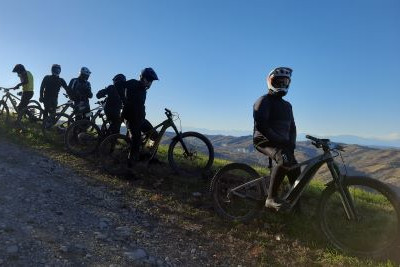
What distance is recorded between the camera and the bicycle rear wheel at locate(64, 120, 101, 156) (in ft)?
51.6

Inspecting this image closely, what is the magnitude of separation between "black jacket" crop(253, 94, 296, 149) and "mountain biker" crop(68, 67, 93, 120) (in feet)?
34.4

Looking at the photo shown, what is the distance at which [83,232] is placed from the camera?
8.30 meters

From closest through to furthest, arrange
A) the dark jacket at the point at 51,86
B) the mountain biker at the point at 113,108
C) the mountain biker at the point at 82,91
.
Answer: the mountain biker at the point at 113,108, the mountain biker at the point at 82,91, the dark jacket at the point at 51,86

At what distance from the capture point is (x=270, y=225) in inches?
372

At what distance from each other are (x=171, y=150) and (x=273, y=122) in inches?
180

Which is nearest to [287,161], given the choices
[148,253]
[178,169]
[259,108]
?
[259,108]

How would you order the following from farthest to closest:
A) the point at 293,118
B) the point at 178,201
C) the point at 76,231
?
the point at 178,201 → the point at 293,118 → the point at 76,231

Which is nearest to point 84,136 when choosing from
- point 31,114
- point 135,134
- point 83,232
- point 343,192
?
point 135,134

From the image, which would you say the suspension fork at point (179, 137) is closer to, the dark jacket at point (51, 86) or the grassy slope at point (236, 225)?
the grassy slope at point (236, 225)

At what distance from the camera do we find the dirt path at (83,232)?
7.14 meters

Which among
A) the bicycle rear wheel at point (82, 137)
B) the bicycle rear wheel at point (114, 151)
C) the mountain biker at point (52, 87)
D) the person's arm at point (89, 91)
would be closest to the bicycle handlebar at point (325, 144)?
the bicycle rear wheel at point (114, 151)

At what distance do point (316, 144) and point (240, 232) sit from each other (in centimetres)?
236

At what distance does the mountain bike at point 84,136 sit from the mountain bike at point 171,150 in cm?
166

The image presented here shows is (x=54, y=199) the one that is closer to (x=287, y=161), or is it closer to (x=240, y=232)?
(x=240, y=232)
